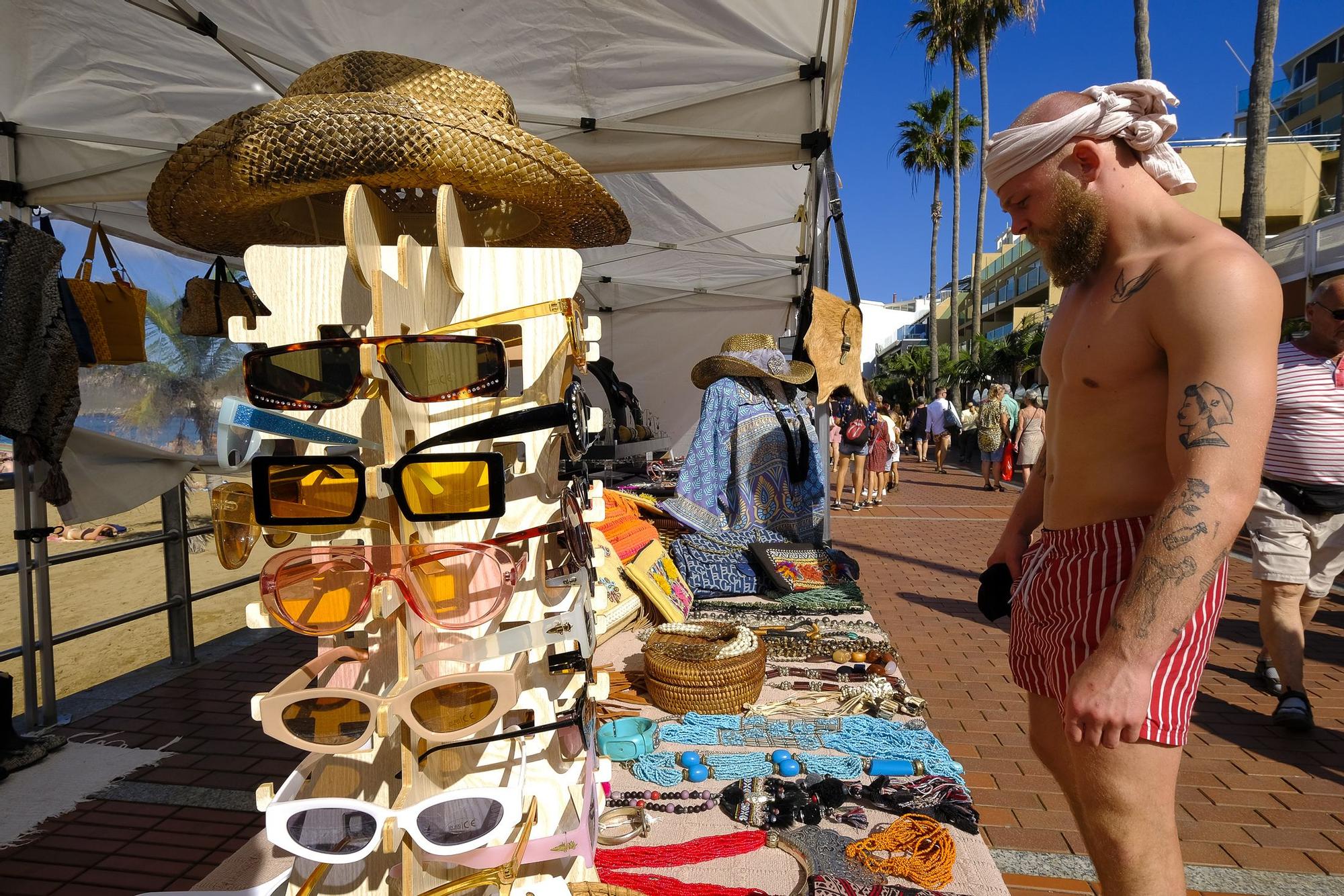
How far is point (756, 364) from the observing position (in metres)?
5.21

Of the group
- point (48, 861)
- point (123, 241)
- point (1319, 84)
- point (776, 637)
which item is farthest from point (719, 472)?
point (1319, 84)

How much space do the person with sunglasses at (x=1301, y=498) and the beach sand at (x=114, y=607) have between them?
3.99 meters

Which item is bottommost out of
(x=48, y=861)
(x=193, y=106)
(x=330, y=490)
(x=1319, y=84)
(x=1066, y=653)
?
(x=48, y=861)

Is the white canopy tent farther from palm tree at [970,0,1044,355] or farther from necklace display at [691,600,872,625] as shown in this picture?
palm tree at [970,0,1044,355]

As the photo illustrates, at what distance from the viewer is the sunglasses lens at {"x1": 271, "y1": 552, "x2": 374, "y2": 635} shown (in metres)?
→ 1.20

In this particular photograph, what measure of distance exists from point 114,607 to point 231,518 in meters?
7.48

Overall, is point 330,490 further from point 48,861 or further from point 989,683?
point 989,683

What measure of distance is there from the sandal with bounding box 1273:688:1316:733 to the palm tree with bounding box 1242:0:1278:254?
25.9ft

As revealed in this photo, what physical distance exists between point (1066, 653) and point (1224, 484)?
1.58 ft

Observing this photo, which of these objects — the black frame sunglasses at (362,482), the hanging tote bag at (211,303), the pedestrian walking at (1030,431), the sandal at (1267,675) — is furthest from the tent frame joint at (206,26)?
the pedestrian walking at (1030,431)

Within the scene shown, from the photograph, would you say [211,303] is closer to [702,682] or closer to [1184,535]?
[702,682]

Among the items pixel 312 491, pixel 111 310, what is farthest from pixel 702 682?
pixel 111 310

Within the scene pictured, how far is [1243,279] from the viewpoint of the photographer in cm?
119

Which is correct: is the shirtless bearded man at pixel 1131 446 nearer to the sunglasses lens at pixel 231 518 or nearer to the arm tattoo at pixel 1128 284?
the arm tattoo at pixel 1128 284
